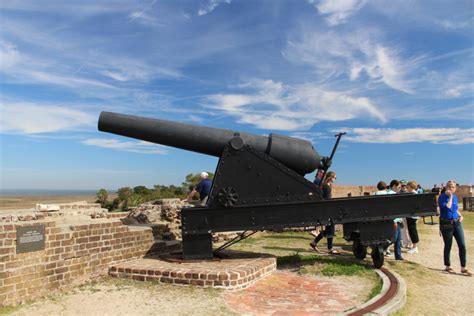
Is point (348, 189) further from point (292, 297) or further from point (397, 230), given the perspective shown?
point (292, 297)

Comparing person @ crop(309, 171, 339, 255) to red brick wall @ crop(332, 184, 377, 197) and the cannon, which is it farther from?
red brick wall @ crop(332, 184, 377, 197)

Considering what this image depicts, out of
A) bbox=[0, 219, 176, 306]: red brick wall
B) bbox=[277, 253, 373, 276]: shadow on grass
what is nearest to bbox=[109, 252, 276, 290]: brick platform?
bbox=[0, 219, 176, 306]: red brick wall

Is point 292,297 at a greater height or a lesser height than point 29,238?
lesser

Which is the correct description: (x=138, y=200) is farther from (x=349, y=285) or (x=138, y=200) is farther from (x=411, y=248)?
(x=349, y=285)

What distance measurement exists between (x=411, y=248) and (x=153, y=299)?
5.86 metres

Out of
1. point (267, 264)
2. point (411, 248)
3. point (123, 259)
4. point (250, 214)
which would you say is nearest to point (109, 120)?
point (123, 259)

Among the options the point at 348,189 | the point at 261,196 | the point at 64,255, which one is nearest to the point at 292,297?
the point at 261,196

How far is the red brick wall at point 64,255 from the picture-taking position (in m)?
4.26

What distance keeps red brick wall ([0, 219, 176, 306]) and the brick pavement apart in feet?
6.40

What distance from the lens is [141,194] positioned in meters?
19.5

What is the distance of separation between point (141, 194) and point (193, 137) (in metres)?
14.5

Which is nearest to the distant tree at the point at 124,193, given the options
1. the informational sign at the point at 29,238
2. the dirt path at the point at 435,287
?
the dirt path at the point at 435,287

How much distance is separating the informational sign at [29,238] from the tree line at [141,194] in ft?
41.4

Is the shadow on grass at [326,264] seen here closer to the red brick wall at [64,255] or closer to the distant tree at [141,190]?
the red brick wall at [64,255]
